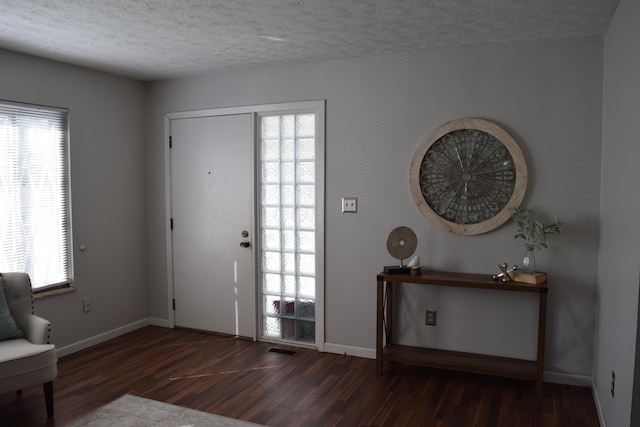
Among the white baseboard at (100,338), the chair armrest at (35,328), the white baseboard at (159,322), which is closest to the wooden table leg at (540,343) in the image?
the chair armrest at (35,328)

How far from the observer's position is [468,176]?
344cm

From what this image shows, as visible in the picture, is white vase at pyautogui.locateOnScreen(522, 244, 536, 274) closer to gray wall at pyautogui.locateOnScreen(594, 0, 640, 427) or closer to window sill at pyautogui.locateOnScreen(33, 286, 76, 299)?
gray wall at pyautogui.locateOnScreen(594, 0, 640, 427)

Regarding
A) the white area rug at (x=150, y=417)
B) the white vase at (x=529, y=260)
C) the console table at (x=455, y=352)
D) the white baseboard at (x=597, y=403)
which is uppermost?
the white vase at (x=529, y=260)

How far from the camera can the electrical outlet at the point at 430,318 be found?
142 inches

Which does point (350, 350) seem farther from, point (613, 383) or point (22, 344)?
point (22, 344)

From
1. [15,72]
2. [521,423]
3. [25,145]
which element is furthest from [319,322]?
[15,72]

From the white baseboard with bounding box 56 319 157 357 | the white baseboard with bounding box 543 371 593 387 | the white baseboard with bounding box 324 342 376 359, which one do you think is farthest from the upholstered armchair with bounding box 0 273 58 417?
the white baseboard with bounding box 543 371 593 387

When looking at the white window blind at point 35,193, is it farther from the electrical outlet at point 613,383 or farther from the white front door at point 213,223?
the electrical outlet at point 613,383

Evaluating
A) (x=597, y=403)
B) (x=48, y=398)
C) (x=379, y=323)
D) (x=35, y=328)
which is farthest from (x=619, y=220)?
(x=35, y=328)

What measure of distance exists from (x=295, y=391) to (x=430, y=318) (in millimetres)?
1147

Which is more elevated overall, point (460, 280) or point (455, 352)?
point (460, 280)

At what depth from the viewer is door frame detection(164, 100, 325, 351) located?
152 inches

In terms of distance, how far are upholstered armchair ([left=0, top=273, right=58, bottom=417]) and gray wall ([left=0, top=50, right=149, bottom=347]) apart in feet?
1.69

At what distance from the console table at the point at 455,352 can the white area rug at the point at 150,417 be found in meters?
1.18
